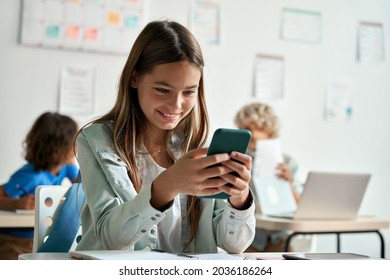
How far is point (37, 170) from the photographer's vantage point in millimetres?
2846

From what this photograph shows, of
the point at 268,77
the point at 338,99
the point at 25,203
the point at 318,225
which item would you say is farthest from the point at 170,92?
the point at 338,99

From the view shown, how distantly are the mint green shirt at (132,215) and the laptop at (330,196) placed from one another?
4.13ft

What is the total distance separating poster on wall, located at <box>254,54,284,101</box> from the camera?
425 centimetres

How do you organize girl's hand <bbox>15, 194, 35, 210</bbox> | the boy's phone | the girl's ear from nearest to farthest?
the boy's phone < the girl's ear < girl's hand <bbox>15, 194, 35, 210</bbox>

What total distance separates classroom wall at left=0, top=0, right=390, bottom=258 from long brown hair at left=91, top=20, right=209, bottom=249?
2225 mm

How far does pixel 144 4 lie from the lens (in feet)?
12.8

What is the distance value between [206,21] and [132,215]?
296cm

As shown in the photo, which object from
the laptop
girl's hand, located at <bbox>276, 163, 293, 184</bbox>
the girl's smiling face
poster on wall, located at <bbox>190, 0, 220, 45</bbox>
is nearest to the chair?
the girl's smiling face

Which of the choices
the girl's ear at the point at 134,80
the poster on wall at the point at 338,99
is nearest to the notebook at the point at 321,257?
the girl's ear at the point at 134,80

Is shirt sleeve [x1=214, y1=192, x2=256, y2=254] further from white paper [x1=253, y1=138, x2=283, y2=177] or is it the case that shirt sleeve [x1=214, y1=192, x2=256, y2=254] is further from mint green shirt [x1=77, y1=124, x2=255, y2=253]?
white paper [x1=253, y1=138, x2=283, y2=177]

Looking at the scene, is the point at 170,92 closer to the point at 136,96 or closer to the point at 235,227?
the point at 136,96

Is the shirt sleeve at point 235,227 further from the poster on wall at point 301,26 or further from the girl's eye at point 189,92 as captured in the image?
the poster on wall at point 301,26

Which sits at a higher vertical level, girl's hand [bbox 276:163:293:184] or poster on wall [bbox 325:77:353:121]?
poster on wall [bbox 325:77:353:121]
